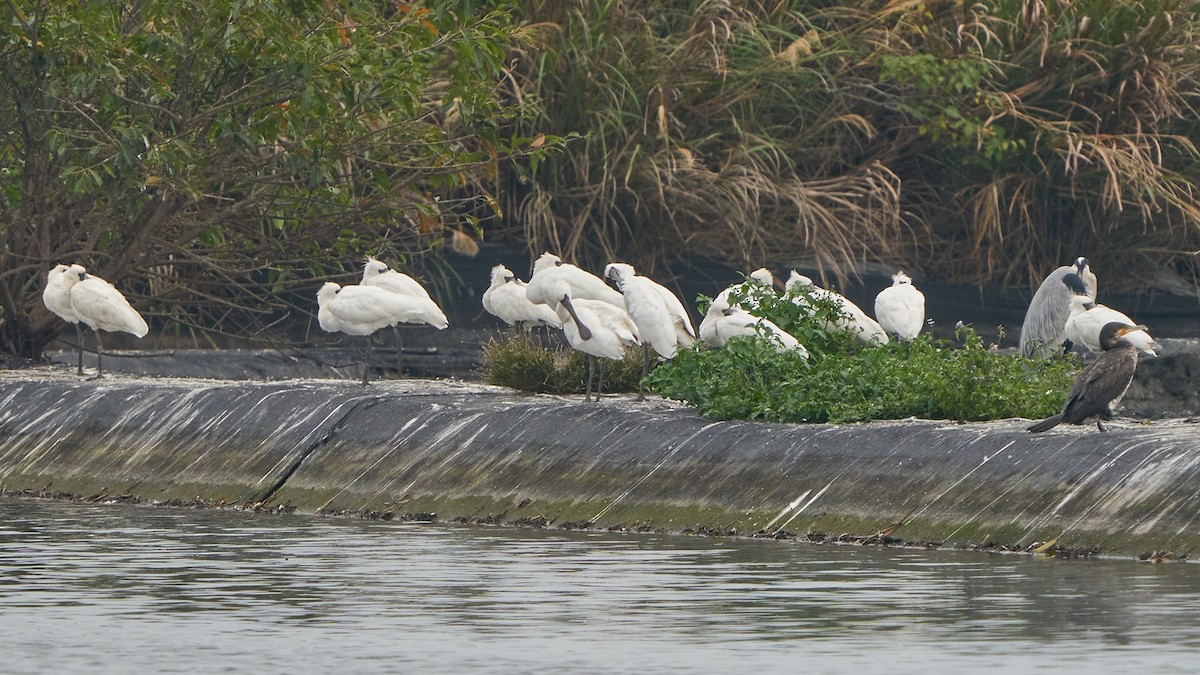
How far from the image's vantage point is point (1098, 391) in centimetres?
1260

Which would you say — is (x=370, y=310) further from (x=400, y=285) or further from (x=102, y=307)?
(x=102, y=307)

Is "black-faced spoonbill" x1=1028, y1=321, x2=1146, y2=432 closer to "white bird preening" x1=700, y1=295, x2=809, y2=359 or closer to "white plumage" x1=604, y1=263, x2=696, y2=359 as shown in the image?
"white bird preening" x1=700, y1=295, x2=809, y2=359

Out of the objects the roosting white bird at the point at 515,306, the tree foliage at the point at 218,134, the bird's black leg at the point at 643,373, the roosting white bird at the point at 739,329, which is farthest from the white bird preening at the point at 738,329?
the tree foliage at the point at 218,134

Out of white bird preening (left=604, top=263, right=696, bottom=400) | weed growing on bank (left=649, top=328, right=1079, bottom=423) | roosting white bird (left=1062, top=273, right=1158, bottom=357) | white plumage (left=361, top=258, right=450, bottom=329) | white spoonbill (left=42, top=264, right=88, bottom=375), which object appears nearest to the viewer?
weed growing on bank (left=649, top=328, right=1079, bottom=423)

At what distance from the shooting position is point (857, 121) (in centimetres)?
2569

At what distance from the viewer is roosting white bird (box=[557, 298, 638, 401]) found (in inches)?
599

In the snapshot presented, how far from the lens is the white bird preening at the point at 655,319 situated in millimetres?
15117

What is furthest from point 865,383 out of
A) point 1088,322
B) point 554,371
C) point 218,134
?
point 218,134

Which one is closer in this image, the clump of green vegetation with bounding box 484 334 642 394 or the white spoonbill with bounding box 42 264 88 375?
the clump of green vegetation with bounding box 484 334 642 394

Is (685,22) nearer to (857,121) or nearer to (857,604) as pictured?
(857,121)

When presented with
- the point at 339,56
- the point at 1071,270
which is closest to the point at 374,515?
the point at 339,56

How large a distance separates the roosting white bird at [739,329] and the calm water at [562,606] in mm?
2397

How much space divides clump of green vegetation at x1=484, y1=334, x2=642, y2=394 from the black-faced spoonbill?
4.41m

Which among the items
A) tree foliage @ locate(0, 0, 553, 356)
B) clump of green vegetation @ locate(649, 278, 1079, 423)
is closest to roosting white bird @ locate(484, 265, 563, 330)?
tree foliage @ locate(0, 0, 553, 356)
